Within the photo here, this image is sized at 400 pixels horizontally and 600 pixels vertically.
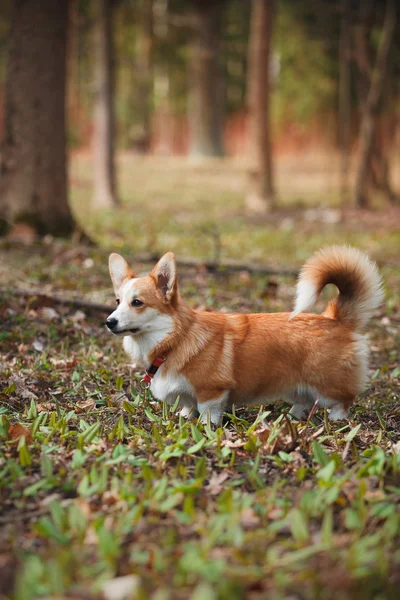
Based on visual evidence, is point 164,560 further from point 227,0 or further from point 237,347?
point 227,0

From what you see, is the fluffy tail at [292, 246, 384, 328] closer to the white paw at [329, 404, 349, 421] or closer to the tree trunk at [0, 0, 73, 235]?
the white paw at [329, 404, 349, 421]

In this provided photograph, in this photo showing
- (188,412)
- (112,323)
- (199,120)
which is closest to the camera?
(112,323)

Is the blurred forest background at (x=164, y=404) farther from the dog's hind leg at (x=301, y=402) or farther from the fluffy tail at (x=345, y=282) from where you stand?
the fluffy tail at (x=345, y=282)

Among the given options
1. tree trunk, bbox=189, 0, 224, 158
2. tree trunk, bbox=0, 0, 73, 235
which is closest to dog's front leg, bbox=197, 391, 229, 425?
tree trunk, bbox=0, 0, 73, 235

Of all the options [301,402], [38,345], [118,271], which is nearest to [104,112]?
[38,345]

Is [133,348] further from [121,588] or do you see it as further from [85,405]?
[121,588]

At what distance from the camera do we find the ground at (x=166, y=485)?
2109mm

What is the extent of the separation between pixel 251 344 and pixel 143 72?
23.6 meters

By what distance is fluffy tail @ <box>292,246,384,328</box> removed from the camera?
3.69 meters

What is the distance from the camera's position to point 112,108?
13.4 metres

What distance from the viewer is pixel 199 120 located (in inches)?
1101

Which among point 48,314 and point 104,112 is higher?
point 104,112

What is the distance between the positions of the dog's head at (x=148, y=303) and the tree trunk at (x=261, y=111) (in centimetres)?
982

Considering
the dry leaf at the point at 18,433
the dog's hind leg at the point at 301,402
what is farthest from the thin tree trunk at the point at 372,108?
the dry leaf at the point at 18,433
